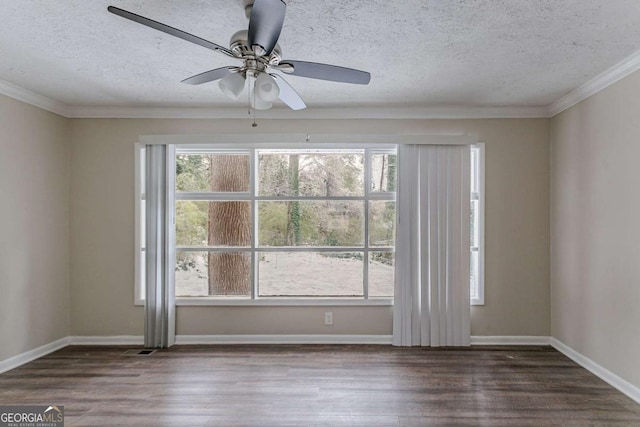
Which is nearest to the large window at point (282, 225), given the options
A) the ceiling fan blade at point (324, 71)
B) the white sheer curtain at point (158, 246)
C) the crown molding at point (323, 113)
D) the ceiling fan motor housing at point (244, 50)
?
the white sheer curtain at point (158, 246)

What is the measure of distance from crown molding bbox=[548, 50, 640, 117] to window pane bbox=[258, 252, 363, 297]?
7.89ft

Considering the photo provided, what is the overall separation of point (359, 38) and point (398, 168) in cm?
175

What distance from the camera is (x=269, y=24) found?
1.78 m

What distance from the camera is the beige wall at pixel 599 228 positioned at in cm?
292

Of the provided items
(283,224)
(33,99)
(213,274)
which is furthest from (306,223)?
(33,99)

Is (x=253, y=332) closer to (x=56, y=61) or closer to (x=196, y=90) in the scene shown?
(x=196, y=90)

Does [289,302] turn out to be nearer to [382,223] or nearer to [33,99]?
[382,223]

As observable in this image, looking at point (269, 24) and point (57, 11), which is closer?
point (269, 24)

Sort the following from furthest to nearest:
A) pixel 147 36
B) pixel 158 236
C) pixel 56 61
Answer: pixel 158 236
pixel 56 61
pixel 147 36

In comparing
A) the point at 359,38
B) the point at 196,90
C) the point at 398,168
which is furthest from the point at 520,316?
the point at 196,90

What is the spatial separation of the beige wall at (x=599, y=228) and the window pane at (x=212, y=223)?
3137 mm

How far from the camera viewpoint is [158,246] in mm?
4027

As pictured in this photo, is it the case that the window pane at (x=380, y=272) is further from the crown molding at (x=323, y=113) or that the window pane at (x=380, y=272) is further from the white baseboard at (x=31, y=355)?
the white baseboard at (x=31, y=355)

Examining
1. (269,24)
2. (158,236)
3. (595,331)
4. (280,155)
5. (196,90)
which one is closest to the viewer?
(269,24)
